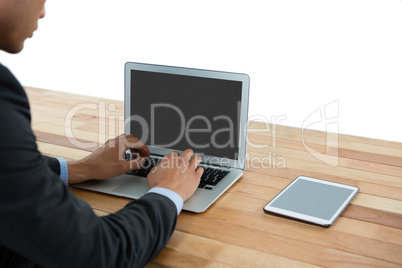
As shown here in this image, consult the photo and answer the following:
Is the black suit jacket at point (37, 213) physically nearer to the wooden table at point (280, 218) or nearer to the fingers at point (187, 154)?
the wooden table at point (280, 218)

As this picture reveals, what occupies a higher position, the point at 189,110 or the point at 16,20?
the point at 16,20

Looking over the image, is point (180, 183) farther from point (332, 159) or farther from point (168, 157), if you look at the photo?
point (332, 159)

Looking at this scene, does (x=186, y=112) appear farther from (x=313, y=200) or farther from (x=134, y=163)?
(x=313, y=200)

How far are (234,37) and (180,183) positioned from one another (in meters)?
2.19

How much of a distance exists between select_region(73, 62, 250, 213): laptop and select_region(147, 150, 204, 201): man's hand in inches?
2.2

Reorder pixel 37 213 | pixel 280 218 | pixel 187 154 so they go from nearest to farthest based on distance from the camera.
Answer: pixel 37 213 < pixel 280 218 < pixel 187 154

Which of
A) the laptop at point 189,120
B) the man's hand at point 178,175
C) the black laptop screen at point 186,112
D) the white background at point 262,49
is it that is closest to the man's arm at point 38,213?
the man's hand at point 178,175

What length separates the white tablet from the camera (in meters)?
1.06

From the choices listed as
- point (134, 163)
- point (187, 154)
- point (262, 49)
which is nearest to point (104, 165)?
point (134, 163)

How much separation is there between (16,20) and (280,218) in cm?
66

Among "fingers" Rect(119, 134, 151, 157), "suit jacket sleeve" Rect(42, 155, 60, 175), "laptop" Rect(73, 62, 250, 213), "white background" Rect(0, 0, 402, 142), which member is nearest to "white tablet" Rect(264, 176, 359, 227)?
"laptop" Rect(73, 62, 250, 213)

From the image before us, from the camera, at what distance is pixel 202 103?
124 cm

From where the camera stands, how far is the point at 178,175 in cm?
108

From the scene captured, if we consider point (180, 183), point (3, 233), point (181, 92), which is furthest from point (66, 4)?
point (3, 233)
